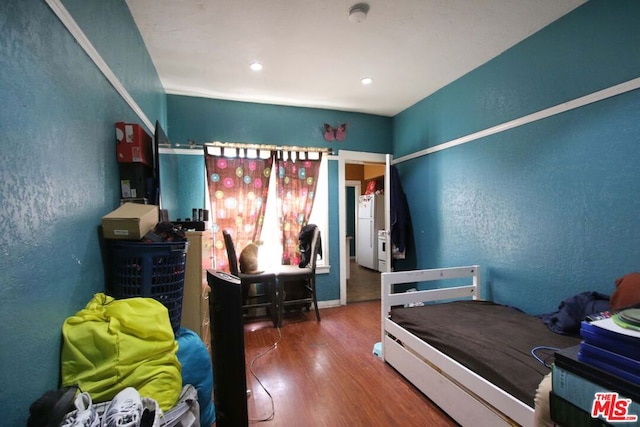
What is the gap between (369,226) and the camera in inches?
242

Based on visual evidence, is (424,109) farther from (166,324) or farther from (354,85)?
(166,324)

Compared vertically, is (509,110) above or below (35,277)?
above

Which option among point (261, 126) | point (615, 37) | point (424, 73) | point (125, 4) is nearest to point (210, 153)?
point (261, 126)

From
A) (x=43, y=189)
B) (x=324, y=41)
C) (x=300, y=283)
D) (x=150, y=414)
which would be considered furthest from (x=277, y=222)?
(x=150, y=414)

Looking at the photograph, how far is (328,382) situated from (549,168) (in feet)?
7.65

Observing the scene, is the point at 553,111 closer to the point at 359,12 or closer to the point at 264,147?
the point at 359,12

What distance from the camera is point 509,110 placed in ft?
7.79

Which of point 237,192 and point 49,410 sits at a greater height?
point 237,192

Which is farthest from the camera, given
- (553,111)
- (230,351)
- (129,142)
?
(553,111)

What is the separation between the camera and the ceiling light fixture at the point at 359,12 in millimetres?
1824

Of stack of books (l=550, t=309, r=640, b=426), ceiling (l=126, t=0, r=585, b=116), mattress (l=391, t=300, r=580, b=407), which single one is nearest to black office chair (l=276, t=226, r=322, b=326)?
mattress (l=391, t=300, r=580, b=407)

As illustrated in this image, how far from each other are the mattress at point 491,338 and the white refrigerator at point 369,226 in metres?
3.57

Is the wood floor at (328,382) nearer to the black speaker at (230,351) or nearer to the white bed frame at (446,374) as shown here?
the white bed frame at (446,374)

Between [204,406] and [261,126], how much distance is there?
3.04m
